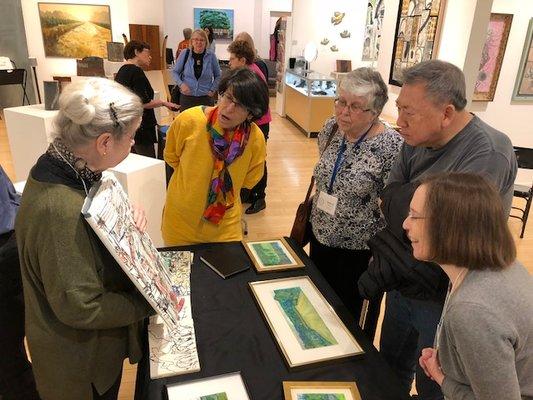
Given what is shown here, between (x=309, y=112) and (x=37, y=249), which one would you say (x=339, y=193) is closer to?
(x=37, y=249)

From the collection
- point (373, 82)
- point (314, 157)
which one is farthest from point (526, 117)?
point (373, 82)

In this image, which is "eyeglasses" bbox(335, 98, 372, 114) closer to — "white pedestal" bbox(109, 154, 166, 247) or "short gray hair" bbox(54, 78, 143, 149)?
"short gray hair" bbox(54, 78, 143, 149)

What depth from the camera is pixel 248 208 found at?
4441mm

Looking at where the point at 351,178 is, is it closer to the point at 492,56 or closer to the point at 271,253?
the point at 271,253

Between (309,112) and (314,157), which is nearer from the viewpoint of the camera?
(314,157)

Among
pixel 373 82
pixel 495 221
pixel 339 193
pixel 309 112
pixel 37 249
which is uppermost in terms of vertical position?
pixel 373 82

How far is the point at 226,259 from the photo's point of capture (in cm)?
176

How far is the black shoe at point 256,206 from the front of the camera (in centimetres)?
439

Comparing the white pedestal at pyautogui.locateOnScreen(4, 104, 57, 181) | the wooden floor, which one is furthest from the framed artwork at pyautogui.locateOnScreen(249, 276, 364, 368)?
the white pedestal at pyautogui.locateOnScreen(4, 104, 57, 181)

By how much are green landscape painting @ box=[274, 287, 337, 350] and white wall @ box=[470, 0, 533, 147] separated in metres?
4.23

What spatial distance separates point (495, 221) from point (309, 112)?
6.61m

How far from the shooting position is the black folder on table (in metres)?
1.69

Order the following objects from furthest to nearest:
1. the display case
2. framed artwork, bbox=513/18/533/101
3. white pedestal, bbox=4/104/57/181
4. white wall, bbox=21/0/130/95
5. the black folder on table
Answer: white wall, bbox=21/0/130/95
the display case
framed artwork, bbox=513/18/533/101
white pedestal, bbox=4/104/57/181
the black folder on table

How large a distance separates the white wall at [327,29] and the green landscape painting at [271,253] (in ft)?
24.5
